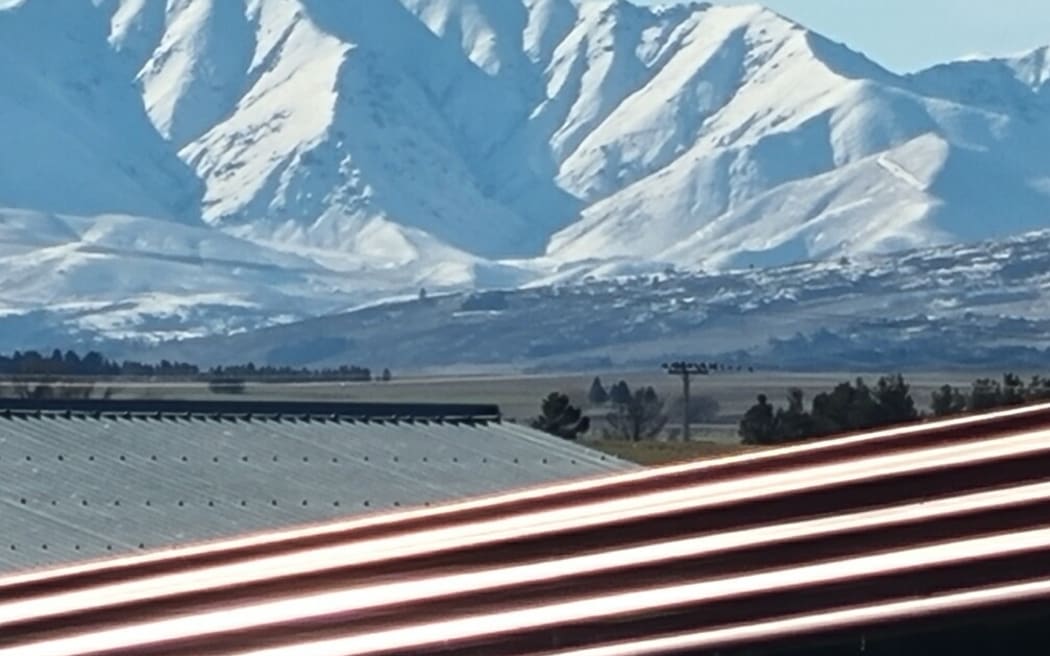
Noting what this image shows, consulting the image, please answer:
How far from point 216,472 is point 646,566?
27.7 meters

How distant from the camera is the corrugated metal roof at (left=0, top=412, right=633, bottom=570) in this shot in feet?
88.1

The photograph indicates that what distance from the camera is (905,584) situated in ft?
11.1

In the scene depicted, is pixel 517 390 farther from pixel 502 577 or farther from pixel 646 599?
pixel 646 599

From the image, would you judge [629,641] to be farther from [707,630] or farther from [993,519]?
[993,519]

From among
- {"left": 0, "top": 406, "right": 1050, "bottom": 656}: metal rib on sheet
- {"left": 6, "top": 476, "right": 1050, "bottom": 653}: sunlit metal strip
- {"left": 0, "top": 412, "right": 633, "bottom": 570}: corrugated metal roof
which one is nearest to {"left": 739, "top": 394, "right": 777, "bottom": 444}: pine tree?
{"left": 0, "top": 412, "right": 633, "bottom": 570}: corrugated metal roof

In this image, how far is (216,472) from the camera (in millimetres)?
31062

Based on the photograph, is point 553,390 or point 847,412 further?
point 553,390

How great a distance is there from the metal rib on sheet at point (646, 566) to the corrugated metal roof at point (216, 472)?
20.2m

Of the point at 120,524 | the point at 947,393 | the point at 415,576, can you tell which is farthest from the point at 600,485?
the point at 947,393

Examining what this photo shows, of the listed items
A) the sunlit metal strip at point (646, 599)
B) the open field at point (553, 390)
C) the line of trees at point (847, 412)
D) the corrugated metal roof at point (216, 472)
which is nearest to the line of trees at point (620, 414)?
the open field at point (553, 390)

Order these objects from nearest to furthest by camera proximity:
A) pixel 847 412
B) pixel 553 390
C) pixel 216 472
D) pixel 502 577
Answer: pixel 502 577 → pixel 216 472 → pixel 847 412 → pixel 553 390

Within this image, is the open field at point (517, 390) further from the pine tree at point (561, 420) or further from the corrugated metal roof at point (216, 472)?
the corrugated metal roof at point (216, 472)

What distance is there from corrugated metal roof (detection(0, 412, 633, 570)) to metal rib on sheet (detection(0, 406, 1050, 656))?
2016cm

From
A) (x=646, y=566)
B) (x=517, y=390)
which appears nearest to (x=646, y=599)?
(x=646, y=566)
